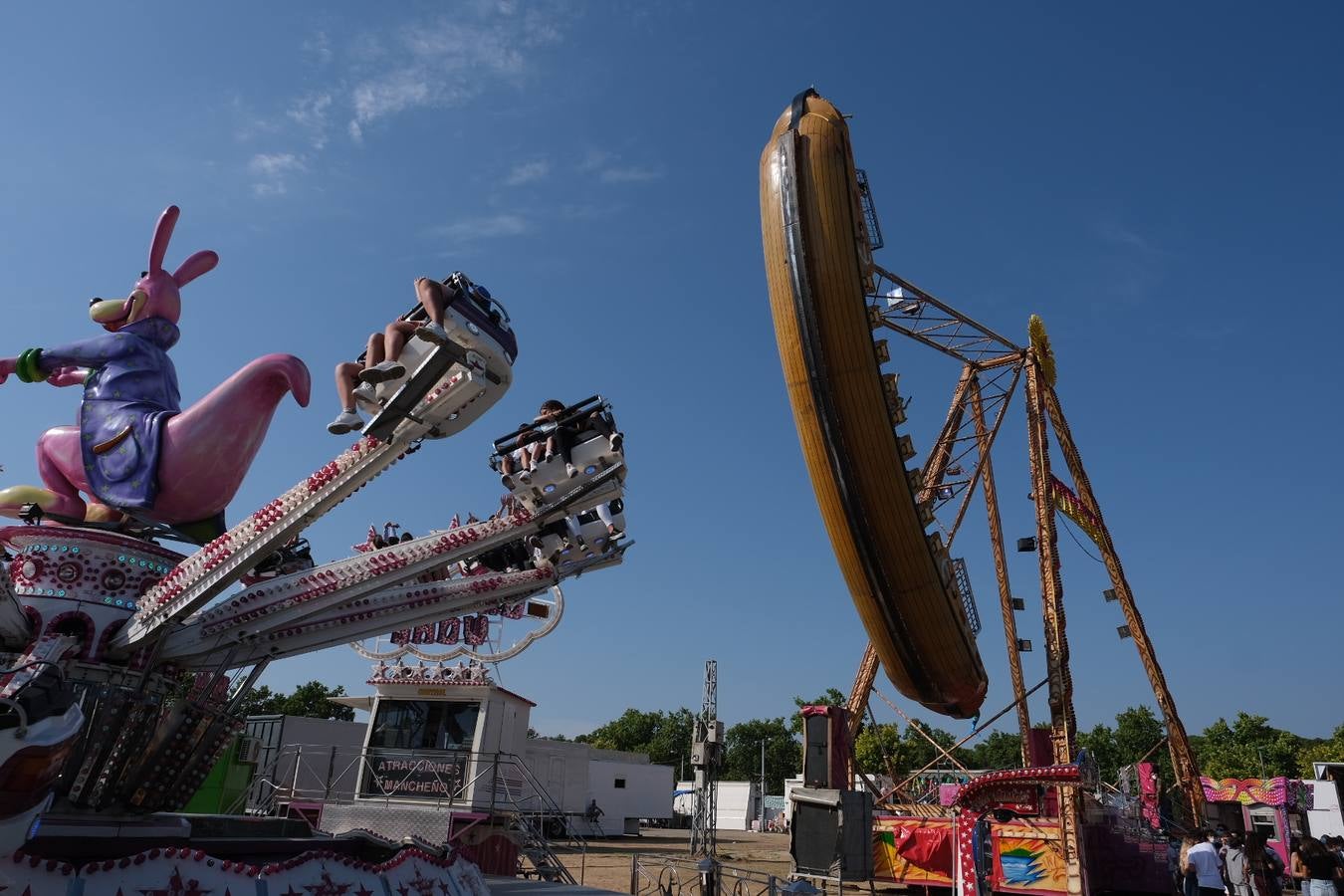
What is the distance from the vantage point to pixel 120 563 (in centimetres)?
1032

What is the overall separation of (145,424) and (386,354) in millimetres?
4625

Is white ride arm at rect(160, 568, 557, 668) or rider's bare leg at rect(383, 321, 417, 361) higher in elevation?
rider's bare leg at rect(383, 321, 417, 361)

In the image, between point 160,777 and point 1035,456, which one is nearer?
point 160,777

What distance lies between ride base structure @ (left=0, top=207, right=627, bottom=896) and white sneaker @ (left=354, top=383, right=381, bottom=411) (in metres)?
0.05

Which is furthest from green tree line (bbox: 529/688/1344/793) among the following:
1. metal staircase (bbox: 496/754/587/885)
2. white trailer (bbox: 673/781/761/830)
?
metal staircase (bbox: 496/754/587/885)

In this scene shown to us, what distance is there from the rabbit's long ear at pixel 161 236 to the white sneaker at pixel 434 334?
6.50 metres

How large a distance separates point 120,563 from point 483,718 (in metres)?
9.51

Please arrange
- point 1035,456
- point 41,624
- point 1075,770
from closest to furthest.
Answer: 1. point 41,624
2. point 1075,770
3. point 1035,456

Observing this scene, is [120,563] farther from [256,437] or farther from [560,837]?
[560,837]

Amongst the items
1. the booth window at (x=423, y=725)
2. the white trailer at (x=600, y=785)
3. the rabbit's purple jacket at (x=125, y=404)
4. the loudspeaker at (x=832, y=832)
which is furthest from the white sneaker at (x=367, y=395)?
the white trailer at (x=600, y=785)

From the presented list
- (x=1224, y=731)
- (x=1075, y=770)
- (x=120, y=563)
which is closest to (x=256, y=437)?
(x=120, y=563)

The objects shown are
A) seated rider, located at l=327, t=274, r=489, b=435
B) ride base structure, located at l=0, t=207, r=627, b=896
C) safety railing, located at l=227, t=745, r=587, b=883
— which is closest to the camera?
ride base structure, located at l=0, t=207, r=627, b=896

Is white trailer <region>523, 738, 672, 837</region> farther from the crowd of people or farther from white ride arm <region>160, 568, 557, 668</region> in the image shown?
the crowd of people

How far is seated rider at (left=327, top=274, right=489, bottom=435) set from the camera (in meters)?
8.07
